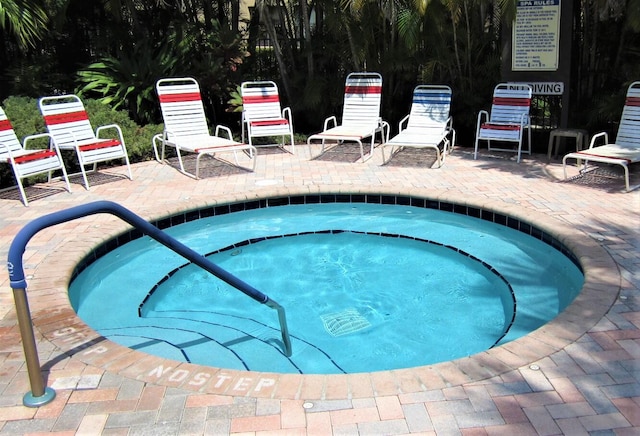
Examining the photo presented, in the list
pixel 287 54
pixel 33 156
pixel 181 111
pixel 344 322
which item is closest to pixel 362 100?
pixel 287 54

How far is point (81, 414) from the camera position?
284cm

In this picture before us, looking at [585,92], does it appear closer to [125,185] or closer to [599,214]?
[599,214]

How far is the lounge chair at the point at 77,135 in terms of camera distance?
24.3 ft

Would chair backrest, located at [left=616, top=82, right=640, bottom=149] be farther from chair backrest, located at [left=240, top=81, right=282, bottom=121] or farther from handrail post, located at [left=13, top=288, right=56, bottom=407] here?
handrail post, located at [left=13, top=288, right=56, bottom=407]

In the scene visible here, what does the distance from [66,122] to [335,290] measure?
4.69 meters

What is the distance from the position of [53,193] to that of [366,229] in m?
3.91

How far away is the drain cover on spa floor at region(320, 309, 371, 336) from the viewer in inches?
175

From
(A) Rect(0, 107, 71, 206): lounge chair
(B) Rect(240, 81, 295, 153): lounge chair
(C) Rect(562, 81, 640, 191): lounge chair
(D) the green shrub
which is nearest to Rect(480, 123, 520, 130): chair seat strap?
(C) Rect(562, 81, 640, 191): lounge chair

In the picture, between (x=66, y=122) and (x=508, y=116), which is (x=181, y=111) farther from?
(x=508, y=116)

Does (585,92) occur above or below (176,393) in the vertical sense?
above

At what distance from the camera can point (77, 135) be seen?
7730 millimetres

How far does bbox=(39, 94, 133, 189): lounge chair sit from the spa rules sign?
19.7 feet

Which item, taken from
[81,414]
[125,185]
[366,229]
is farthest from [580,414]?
[125,185]

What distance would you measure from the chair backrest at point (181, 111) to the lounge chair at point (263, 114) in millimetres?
848
